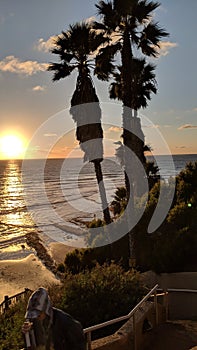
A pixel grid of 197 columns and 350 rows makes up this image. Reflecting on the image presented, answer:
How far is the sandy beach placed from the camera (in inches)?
869

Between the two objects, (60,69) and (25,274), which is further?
(25,274)

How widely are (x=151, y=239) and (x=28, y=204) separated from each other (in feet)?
157

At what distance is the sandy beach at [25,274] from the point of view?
22078 millimetres

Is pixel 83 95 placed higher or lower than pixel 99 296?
higher

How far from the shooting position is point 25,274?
80.5 feet

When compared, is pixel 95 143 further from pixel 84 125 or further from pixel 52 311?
pixel 52 311

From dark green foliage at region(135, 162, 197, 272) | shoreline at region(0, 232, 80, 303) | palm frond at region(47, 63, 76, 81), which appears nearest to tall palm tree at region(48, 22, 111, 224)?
palm frond at region(47, 63, 76, 81)

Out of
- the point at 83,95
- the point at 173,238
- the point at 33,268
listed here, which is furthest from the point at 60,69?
the point at 33,268

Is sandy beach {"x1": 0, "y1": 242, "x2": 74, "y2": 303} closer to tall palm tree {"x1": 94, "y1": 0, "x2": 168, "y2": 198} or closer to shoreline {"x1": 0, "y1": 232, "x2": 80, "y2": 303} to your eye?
shoreline {"x1": 0, "y1": 232, "x2": 80, "y2": 303}

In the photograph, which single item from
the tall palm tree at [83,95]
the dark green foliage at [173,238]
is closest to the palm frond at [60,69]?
the tall palm tree at [83,95]

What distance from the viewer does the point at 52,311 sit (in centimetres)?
284

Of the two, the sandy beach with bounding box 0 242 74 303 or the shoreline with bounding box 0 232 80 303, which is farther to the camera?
the shoreline with bounding box 0 232 80 303

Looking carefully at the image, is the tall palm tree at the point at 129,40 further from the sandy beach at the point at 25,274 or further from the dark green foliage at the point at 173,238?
the sandy beach at the point at 25,274

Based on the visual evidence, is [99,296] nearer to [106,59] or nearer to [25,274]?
[106,59]
